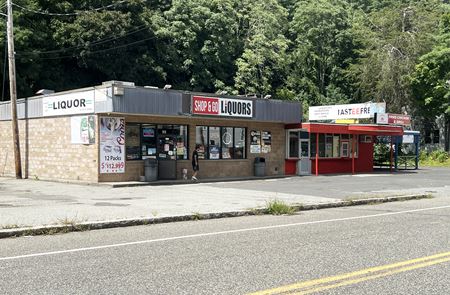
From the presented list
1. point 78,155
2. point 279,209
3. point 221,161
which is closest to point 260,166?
point 221,161

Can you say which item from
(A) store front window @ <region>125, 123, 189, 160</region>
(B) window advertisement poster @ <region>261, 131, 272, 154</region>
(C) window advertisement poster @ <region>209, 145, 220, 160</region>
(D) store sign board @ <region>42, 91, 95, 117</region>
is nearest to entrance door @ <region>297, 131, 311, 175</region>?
(B) window advertisement poster @ <region>261, 131, 272, 154</region>

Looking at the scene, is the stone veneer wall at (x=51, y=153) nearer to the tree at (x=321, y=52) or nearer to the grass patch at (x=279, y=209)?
the grass patch at (x=279, y=209)

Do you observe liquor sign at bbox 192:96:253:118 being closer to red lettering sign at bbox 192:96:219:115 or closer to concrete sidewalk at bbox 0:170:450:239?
red lettering sign at bbox 192:96:219:115

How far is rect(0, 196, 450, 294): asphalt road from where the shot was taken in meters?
6.25

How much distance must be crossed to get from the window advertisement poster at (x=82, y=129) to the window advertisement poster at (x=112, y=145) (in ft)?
1.72

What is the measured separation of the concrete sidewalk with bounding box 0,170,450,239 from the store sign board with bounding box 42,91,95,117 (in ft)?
12.4

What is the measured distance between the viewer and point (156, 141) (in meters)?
25.3

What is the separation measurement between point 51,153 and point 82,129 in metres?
3.34

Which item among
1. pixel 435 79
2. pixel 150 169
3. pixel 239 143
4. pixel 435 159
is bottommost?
pixel 435 159

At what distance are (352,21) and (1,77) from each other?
150ft

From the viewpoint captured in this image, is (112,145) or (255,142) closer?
(112,145)

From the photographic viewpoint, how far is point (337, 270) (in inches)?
278

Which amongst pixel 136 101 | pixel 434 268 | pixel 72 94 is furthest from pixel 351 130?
pixel 434 268

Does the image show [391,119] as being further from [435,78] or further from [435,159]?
[435,78]
